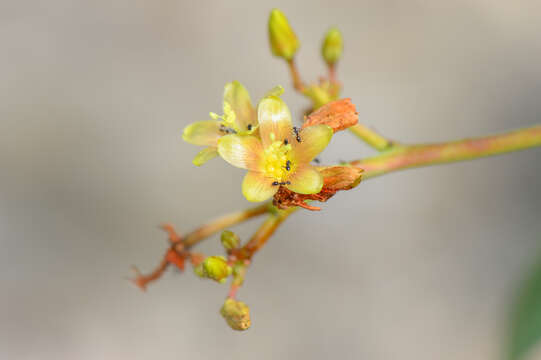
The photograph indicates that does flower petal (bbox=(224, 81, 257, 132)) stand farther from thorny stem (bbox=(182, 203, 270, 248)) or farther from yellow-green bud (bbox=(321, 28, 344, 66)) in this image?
yellow-green bud (bbox=(321, 28, 344, 66))

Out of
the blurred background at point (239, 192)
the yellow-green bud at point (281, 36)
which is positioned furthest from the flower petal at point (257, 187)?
the blurred background at point (239, 192)

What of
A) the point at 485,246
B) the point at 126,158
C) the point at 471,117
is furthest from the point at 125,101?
the point at 485,246

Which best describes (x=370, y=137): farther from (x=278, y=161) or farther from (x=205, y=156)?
(x=205, y=156)

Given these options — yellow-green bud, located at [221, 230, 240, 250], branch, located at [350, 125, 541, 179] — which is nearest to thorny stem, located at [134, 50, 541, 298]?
branch, located at [350, 125, 541, 179]

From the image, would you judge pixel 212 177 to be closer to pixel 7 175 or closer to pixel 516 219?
pixel 7 175

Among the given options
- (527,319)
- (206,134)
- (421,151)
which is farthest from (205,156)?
(527,319)

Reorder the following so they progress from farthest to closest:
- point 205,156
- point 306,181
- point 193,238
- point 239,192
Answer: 1. point 239,192
2. point 193,238
3. point 205,156
4. point 306,181

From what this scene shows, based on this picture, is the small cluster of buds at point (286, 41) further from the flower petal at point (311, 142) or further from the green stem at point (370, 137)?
the flower petal at point (311, 142)
